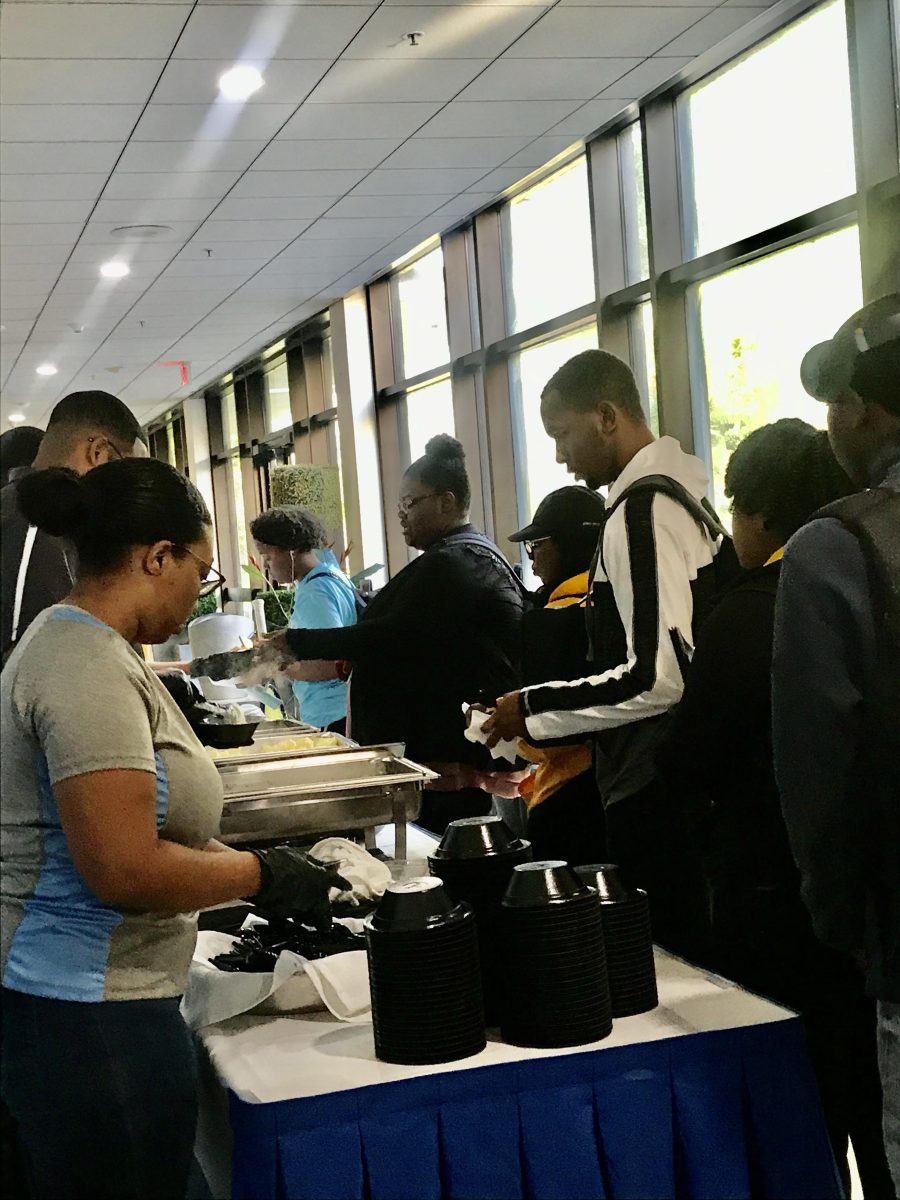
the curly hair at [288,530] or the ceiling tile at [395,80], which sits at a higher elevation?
the ceiling tile at [395,80]

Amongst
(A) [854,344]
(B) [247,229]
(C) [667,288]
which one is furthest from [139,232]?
(A) [854,344]

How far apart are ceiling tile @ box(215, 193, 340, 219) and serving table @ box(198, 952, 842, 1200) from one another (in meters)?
5.16

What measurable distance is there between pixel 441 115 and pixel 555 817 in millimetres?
3545

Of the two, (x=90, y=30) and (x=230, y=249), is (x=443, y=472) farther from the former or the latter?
(x=230, y=249)

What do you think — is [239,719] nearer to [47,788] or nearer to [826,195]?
[47,788]

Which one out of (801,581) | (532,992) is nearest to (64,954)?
(532,992)

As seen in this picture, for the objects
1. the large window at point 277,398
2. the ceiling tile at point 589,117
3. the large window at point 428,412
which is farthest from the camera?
the large window at point 277,398

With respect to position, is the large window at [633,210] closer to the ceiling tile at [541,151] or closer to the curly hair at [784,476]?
the ceiling tile at [541,151]

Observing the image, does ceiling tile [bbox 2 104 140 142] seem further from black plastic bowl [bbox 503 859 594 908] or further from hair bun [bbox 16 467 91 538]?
black plastic bowl [bbox 503 859 594 908]

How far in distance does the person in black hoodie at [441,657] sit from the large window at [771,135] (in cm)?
207

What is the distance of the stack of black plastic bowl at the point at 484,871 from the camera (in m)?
1.48

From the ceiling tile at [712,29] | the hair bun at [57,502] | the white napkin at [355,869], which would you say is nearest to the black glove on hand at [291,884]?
the white napkin at [355,869]

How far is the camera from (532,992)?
1.42m

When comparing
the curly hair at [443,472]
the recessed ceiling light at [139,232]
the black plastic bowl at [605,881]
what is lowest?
the black plastic bowl at [605,881]
